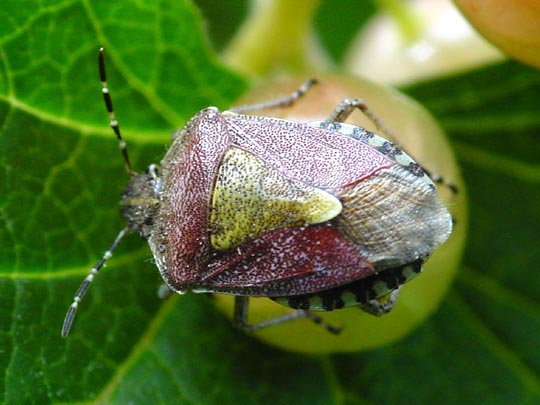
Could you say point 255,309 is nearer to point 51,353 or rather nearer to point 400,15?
point 51,353

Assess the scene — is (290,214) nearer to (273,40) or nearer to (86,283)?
(86,283)

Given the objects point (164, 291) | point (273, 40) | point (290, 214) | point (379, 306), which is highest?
point (273, 40)

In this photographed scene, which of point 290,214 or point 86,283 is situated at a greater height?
point 290,214

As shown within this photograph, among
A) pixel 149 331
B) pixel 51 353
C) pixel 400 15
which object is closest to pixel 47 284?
pixel 51 353

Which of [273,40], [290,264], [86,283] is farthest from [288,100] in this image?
[86,283]

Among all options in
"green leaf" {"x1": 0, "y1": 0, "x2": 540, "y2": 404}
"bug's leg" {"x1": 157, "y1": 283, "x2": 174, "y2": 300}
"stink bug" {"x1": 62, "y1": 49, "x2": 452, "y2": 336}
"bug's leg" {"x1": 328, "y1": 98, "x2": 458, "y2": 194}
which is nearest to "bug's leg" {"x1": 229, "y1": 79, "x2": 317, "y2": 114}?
"stink bug" {"x1": 62, "y1": 49, "x2": 452, "y2": 336}

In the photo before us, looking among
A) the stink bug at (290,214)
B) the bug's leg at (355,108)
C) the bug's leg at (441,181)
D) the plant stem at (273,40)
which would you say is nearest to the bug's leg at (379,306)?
the stink bug at (290,214)

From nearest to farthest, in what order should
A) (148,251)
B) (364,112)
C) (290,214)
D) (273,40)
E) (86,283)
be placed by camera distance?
(290,214) → (364,112) → (86,283) → (148,251) → (273,40)
